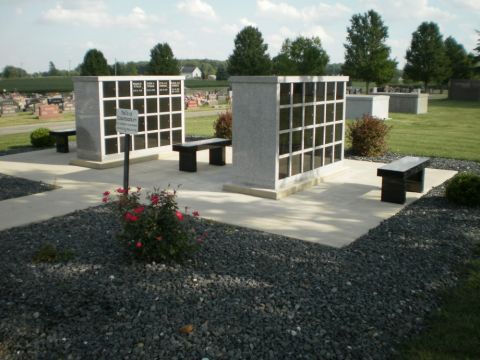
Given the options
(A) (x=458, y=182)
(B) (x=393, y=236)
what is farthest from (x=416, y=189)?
(B) (x=393, y=236)

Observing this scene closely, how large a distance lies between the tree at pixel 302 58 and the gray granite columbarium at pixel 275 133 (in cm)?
3137

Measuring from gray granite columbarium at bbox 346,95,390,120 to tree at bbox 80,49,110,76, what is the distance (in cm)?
2151

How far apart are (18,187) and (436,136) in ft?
43.0

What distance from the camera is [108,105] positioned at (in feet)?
37.1

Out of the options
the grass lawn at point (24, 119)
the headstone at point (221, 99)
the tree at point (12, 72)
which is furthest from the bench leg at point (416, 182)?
the tree at point (12, 72)

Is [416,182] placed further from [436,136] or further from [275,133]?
[436,136]

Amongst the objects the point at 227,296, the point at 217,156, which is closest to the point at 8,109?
the point at 217,156

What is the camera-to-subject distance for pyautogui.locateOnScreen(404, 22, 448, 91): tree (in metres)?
48.1

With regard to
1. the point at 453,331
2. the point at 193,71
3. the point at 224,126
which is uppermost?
the point at 193,71

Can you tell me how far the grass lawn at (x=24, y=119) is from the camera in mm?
20953

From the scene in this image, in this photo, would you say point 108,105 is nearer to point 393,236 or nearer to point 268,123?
point 268,123

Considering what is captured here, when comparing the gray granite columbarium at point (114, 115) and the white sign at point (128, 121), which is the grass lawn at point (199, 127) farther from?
the white sign at point (128, 121)

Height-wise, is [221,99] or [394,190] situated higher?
[221,99]

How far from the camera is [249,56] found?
166 feet
